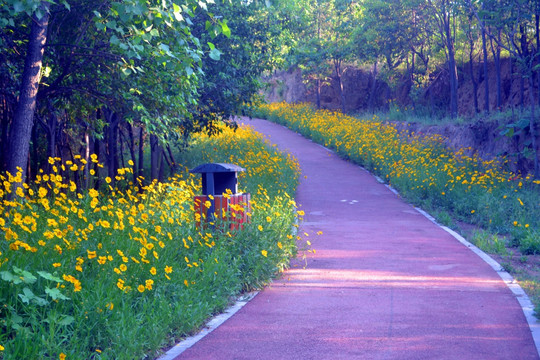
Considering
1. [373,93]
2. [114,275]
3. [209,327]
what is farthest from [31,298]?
[373,93]

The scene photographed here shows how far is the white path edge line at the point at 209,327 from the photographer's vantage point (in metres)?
5.13

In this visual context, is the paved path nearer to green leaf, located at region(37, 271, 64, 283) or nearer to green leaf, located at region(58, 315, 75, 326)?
green leaf, located at region(58, 315, 75, 326)

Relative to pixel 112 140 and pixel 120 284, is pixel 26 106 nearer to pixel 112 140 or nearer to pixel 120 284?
pixel 120 284

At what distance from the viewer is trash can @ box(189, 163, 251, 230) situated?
7.83 metres

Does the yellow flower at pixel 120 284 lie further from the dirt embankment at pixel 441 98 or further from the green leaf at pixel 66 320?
the dirt embankment at pixel 441 98

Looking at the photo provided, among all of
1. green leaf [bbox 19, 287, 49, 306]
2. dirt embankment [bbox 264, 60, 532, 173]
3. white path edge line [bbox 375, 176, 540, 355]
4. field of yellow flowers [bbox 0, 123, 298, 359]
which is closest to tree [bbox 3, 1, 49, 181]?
field of yellow flowers [bbox 0, 123, 298, 359]

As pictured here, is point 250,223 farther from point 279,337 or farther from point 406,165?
point 406,165

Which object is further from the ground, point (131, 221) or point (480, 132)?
point (480, 132)

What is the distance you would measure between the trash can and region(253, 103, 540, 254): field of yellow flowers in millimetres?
5086

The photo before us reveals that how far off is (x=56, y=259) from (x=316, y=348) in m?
2.49

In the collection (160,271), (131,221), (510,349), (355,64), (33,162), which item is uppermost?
(355,64)

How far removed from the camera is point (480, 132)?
1888 cm

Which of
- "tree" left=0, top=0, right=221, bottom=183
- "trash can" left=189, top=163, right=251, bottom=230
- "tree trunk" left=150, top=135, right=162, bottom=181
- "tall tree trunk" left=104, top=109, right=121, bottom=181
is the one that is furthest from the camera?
"tree trunk" left=150, top=135, right=162, bottom=181

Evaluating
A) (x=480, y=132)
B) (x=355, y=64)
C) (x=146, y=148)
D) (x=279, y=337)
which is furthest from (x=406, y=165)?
(x=355, y=64)
